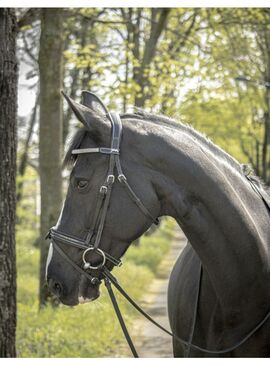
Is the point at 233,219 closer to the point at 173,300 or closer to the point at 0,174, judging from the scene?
the point at 173,300

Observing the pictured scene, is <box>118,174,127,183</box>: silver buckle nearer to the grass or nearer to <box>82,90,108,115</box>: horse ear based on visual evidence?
<box>82,90,108,115</box>: horse ear

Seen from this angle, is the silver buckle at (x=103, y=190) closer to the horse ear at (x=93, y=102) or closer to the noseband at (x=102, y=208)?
the noseband at (x=102, y=208)

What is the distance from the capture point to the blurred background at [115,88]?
804 centimetres

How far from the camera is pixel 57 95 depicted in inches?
340

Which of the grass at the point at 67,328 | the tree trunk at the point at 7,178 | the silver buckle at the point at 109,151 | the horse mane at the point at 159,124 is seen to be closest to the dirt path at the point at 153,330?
the grass at the point at 67,328

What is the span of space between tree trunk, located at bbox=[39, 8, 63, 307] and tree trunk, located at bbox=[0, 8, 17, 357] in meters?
3.51

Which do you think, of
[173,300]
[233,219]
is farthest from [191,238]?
[173,300]

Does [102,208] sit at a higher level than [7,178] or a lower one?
higher

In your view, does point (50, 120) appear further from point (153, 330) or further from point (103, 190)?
point (103, 190)

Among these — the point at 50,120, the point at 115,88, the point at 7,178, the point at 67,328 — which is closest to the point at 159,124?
the point at 7,178

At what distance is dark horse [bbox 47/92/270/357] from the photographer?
10.1 feet

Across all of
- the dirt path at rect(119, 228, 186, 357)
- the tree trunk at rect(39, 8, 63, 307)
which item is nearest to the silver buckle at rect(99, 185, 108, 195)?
the dirt path at rect(119, 228, 186, 357)

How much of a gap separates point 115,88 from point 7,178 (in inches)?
286

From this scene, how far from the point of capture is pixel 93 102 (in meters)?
3.28
